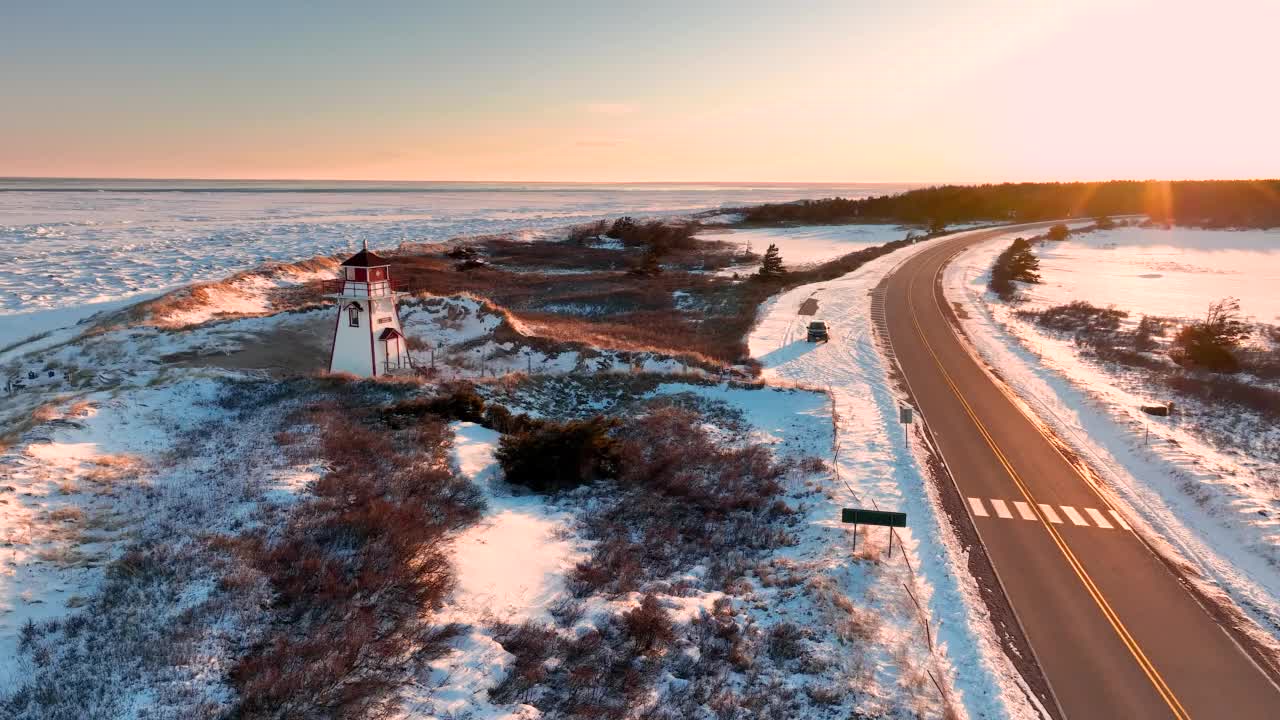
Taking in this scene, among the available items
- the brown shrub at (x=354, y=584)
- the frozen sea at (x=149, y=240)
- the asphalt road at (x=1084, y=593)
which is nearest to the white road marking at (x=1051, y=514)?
the asphalt road at (x=1084, y=593)

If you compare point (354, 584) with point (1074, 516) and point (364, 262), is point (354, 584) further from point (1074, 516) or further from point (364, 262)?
point (1074, 516)

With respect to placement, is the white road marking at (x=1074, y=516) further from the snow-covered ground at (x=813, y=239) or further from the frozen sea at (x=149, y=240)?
the snow-covered ground at (x=813, y=239)

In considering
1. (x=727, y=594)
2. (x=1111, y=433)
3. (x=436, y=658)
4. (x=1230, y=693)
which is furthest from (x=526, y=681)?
(x=1111, y=433)

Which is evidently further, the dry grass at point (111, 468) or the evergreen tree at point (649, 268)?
the evergreen tree at point (649, 268)

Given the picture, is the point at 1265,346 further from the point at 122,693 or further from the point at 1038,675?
the point at 122,693

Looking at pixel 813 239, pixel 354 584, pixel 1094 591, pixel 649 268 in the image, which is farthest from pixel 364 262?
pixel 813 239

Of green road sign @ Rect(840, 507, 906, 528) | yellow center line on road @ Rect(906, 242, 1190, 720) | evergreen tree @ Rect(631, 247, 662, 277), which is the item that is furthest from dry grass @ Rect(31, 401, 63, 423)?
evergreen tree @ Rect(631, 247, 662, 277)
